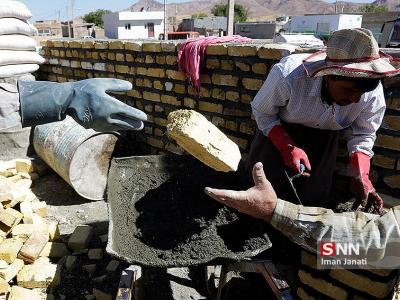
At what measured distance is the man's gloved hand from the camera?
2268 millimetres

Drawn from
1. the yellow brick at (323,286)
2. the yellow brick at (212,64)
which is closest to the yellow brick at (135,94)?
the yellow brick at (212,64)

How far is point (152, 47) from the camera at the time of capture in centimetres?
398

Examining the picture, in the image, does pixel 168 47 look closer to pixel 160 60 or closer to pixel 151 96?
pixel 160 60

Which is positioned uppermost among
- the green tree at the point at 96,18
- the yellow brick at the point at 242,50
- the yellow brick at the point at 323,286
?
the green tree at the point at 96,18

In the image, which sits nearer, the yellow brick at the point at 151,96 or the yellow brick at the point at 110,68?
the yellow brick at the point at 151,96

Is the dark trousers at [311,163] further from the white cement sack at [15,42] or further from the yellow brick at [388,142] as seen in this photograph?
the white cement sack at [15,42]

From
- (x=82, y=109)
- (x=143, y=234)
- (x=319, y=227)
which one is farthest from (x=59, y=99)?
(x=319, y=227)

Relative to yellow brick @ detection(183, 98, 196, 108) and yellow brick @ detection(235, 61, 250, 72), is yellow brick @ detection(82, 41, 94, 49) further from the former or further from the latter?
yellow brick @ detection(235, 61, 250, 72)

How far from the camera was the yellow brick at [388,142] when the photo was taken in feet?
8.12

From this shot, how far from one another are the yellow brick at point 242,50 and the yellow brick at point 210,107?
0.55 metres

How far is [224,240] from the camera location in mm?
2305

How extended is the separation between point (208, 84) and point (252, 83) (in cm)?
59

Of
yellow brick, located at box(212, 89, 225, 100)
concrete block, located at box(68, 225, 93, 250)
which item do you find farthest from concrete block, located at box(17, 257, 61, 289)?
yellow brick, located at box(212, 89, 225, 100)

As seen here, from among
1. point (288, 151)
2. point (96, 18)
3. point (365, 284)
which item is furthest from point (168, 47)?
point (96, 18)
